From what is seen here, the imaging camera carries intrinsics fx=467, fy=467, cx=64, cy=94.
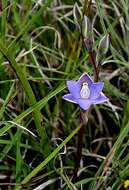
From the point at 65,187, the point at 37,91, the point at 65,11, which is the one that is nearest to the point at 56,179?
the point at 65,187

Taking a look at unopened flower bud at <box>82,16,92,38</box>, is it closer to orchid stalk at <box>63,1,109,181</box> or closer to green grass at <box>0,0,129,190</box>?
orchid stalk at <box>63,1,109,181</box>

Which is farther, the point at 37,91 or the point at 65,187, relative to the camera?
the point at 37,91

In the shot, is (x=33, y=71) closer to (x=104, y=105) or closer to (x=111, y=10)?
(x=104, y=105)

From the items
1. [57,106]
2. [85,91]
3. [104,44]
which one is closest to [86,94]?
[85,91]

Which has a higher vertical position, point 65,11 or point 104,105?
point 65,11

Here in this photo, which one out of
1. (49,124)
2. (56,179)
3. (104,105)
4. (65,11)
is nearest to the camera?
(56,179)

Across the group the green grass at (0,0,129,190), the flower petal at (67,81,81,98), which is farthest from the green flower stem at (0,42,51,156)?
the flower petal at (67,81,81,98)

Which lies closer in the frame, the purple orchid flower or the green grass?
the purple orchid flower

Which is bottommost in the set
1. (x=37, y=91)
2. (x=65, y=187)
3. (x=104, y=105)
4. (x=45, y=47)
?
(x=65, y=187)

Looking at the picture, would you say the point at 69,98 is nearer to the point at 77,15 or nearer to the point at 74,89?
the point at 74,89
